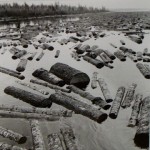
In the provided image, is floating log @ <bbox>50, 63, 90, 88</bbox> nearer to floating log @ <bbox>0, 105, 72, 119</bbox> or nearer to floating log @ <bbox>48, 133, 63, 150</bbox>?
floating log @ <bbox>0, 105, 72, 119</bbox>

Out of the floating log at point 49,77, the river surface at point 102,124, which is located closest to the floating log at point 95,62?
the river surface at point 102,124

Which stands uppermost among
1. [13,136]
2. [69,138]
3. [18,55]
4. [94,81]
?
[69,138]

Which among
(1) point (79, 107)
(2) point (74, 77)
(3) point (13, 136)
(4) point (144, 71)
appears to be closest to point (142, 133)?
(1) point (79, 107)

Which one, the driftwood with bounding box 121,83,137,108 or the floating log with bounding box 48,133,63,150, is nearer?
the floating log with bounding box 48,133,63,150

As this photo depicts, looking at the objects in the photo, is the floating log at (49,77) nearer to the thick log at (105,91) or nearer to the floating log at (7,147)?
the thick log at (105,91)

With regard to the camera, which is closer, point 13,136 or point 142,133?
point 142,133

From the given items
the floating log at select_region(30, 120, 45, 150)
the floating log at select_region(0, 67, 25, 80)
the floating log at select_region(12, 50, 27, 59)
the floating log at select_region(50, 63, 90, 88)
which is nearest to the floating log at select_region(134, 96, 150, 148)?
the floating log at select_region(30, 120, 45, 150)

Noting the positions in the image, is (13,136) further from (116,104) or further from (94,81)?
(94,81)

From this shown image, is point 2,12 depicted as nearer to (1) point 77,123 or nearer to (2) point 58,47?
(2) point 58,47
